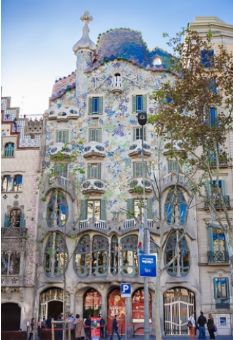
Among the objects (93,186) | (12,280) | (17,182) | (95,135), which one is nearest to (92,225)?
(93,186)

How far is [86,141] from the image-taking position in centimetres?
3156

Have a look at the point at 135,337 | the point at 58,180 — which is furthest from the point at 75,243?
the point at 135,337

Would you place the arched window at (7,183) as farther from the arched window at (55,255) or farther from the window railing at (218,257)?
the window railing at (218,257)

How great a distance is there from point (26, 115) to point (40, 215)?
26.0 ft

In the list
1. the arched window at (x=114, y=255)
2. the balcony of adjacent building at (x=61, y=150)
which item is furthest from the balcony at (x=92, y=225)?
the balcony of adjacent building at (x=61, y=150)

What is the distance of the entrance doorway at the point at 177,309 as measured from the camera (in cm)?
2738

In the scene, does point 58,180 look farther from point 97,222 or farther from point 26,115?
point 26,115

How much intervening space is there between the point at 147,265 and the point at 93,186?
1616 cm

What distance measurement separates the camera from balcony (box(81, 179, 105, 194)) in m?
29.6

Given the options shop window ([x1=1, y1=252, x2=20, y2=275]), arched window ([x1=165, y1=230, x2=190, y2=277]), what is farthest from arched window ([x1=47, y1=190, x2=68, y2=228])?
arched window ([x1=165, y1=230, x2=190, y2=277])

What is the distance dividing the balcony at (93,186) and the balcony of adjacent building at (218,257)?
812 cm

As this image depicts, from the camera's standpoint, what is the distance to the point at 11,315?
28.8 metres

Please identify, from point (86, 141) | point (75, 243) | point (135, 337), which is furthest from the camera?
point (86, 141)

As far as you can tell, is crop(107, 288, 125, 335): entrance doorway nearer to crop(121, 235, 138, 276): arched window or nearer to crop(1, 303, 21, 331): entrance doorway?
crop(121, 235, 138, 276): arched window
